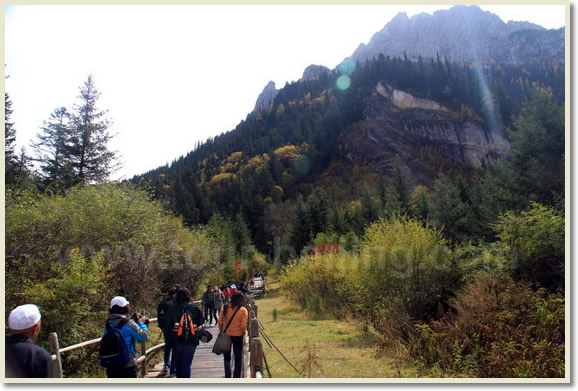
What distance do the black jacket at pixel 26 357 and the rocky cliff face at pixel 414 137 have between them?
113m

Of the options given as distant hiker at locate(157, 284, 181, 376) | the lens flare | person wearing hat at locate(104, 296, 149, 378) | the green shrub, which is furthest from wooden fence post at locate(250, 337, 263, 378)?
the lens flare

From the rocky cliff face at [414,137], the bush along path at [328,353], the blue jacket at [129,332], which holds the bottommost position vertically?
the bush along path at [328,353]

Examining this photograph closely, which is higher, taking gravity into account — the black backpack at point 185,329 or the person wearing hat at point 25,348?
the person wearing hat at point 25,348

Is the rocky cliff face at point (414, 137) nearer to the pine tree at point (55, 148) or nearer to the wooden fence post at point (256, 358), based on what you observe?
the pine tree at point (55, 148)

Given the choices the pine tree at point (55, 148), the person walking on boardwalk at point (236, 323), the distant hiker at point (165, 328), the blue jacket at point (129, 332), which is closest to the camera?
the blue jacket at point (129, 332)

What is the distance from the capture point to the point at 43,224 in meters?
12.0

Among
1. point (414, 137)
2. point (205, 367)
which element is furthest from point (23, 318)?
point (414, 137)

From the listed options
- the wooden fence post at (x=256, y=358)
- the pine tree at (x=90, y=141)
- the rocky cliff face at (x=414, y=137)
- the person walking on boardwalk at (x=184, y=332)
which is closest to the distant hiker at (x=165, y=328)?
the person walking on boardwalk at (x=184, y=332)

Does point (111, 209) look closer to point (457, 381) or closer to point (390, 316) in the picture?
point (390, 316)

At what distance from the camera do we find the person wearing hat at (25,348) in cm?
370

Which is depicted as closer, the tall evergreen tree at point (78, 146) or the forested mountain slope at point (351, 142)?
the tall evergreen tree at point (78, 146)

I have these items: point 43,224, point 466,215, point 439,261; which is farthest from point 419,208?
point 43,224

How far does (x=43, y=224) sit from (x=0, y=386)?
23.8 ft

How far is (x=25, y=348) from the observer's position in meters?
3.71
